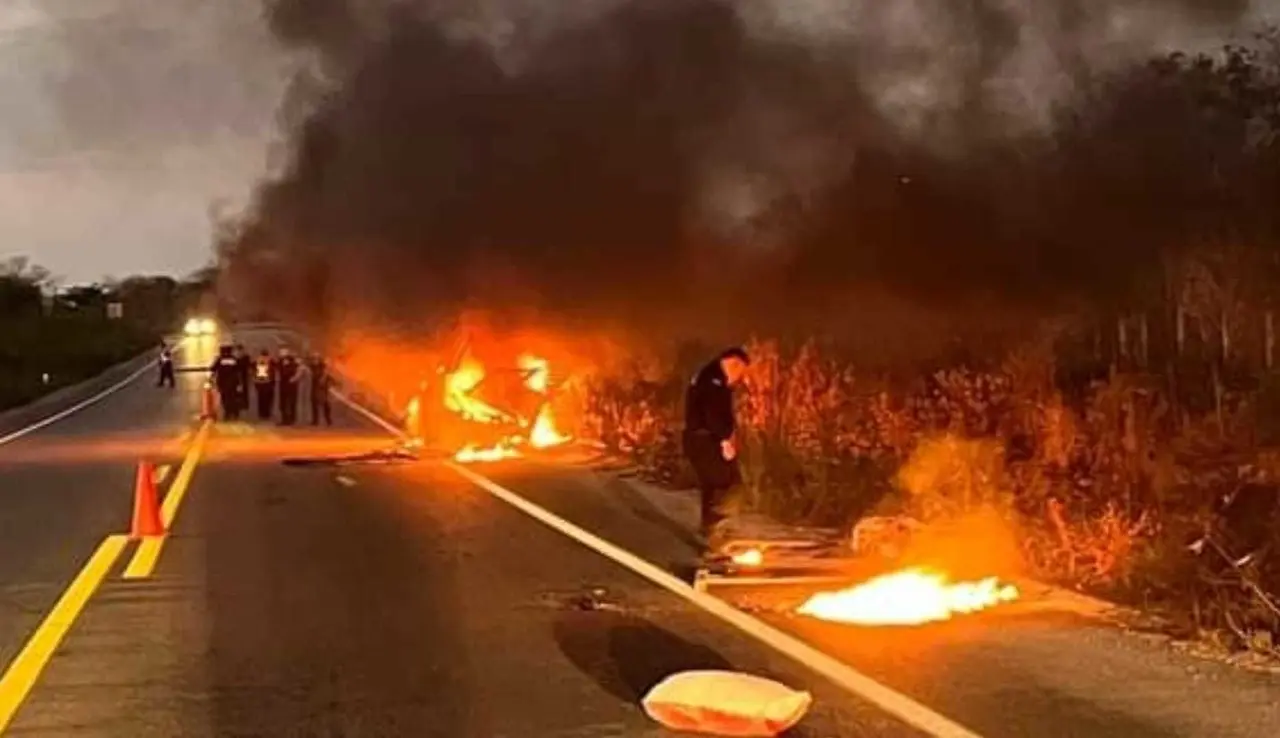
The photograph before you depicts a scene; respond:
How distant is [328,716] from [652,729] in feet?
4.93

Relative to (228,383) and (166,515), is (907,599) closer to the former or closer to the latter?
(166,515)

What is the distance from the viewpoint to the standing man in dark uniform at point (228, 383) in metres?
44.1

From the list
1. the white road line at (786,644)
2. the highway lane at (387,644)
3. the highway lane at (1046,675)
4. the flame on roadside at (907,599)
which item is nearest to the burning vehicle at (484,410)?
the white road line at (786,644)

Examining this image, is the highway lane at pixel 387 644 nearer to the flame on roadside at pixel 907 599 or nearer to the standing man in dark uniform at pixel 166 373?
the flame on roadside at pixel 907 599

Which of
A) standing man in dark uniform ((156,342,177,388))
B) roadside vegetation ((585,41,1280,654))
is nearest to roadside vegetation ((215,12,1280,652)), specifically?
roadside vegetation ((585,41,1280,654))

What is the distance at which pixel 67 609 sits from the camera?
42.8 ft

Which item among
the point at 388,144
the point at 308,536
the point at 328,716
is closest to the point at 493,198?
the point at 388,144

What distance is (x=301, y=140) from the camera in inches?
1387

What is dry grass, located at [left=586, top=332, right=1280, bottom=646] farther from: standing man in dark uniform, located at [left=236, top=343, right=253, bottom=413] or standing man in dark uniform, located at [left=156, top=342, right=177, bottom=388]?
standing man in dark uniform, located at [left=156, top=342, right=177, bottom=388]

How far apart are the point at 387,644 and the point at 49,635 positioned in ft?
6.97

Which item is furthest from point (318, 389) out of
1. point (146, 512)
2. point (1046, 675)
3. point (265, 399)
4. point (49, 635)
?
point (1046, 675)

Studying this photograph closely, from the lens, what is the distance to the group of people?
42375mm

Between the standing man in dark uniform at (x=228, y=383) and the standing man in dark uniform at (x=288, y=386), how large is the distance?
4.77ft

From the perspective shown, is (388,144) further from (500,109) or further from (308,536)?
(308,536)
